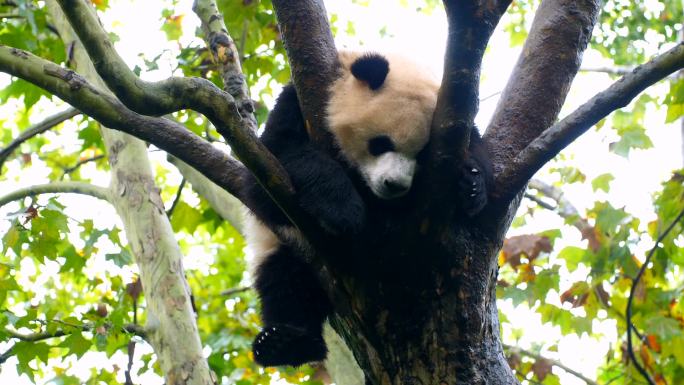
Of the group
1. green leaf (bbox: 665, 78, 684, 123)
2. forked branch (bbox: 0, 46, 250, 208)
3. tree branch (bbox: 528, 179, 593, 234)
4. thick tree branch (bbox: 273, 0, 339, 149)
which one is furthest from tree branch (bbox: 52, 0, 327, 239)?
tree branch (bbox: 528, 179, 593, 234)

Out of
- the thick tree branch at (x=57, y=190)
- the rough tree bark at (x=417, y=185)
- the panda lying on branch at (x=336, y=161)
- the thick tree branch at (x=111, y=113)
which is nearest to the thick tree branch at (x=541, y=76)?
the rough tree bark at (x=417, y=185)

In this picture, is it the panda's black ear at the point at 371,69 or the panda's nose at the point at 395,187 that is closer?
the panda's nose at the point at 395,187

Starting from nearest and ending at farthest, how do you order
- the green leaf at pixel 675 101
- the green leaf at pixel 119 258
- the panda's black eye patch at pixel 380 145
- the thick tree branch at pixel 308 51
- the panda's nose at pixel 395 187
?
1. the thick tree branch at pixel 308 51
2. the panda's nose at pixel 395 187
3. the panda's black eye patch at pixel 380 145
4. the green leaf at pixel 675 101
5. the green leaf at pixel 119 258

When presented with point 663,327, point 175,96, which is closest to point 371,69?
point 175,96

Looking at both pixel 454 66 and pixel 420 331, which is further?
pixel 420 331

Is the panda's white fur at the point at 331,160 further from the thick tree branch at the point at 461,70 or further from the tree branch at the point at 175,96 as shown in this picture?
the thick tree branch at the point at 461,70

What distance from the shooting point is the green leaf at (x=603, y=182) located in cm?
561

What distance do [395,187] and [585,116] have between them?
933mm

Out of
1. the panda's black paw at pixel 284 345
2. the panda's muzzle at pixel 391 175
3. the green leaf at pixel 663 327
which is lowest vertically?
the panda's black paw at pixel 284 345

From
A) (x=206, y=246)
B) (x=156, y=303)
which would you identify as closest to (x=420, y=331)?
(x=156, y=303)

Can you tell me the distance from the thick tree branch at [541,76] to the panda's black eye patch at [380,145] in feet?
1.70

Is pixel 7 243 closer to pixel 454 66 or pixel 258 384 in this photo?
pixel 258 384

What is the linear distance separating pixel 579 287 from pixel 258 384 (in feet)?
8.72

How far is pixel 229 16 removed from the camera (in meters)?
5.34
